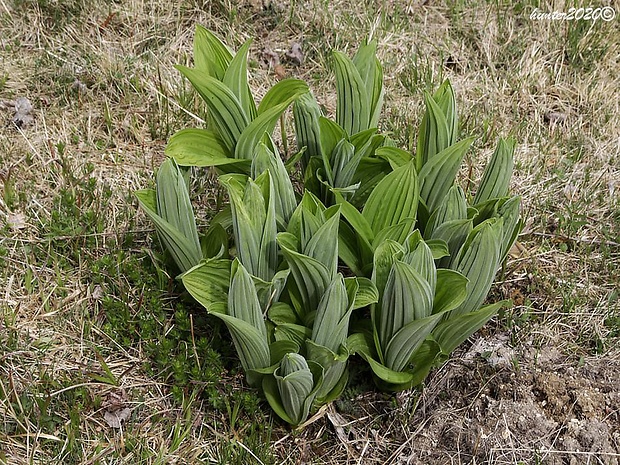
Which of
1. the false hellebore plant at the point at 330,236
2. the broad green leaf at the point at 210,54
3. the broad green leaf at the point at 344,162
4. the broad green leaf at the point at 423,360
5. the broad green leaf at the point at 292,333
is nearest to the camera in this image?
the false hellebore plant at the point at 330,236

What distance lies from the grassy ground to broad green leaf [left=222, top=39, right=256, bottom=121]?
675 mm

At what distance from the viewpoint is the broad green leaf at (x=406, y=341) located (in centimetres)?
216

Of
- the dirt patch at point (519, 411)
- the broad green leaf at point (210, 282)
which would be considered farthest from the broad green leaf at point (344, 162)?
the dirt patch at point (519, 411)

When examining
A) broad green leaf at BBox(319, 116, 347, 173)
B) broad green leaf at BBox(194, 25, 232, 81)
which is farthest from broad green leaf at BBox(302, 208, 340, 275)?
broad green leaf at BBox(194, 25, 232, 81)

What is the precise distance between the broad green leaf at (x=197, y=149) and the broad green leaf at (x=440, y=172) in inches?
27.1

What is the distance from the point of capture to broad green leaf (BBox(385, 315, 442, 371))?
2.16m

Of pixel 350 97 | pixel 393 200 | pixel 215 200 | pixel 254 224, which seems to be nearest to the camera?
pixel 254 224

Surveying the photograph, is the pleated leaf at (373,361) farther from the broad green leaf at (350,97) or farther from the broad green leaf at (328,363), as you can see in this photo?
the broad green leaf at (350,97)

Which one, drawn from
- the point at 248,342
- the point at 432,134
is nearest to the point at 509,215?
the point at 432,134

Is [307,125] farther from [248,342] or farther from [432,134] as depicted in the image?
[248,342]

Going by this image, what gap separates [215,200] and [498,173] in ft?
4.11

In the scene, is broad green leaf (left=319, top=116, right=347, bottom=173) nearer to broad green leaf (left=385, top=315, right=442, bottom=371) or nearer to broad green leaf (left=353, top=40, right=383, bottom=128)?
broad green leaf (left=353, top=40, right=383, bottom=128)

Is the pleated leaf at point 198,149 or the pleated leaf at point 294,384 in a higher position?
the pleated leaf at point 198,149

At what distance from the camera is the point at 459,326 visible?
2.38 meters
